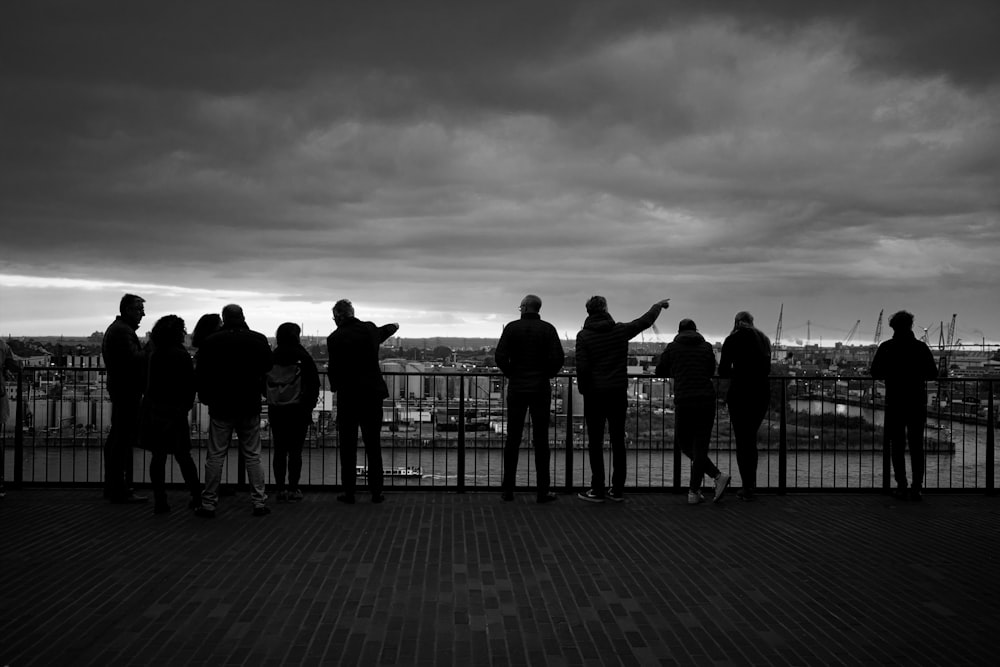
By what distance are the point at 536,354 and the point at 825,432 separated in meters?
3.78

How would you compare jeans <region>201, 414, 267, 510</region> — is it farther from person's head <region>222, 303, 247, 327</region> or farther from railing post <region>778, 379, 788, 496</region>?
railing post <region>778, 379, 788, 496</region>

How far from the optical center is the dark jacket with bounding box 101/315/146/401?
8094 mm

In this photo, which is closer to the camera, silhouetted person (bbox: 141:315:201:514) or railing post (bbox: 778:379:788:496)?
silhouetted person (bbox: 141:315:201:514)

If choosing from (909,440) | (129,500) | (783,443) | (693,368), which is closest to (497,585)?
(693,368)

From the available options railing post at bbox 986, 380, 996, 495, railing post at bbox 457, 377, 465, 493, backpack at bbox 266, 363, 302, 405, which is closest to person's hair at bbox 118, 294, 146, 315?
backpack at bbox 266, 363, 302, 405

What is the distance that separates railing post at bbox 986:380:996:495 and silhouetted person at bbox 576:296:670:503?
4017 millimetres

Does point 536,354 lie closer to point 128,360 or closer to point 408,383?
point 408,383

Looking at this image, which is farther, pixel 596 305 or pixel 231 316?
pixel 596 305

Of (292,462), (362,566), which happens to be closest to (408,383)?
(292,462)

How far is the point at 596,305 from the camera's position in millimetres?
A: 8742

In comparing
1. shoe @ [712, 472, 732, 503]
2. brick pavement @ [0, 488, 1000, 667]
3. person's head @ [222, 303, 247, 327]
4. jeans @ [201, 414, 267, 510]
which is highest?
person's head @ [222, 303, 247, 327]

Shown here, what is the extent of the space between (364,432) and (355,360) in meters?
0.77

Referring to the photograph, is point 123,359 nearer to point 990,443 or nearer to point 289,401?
point 289,401

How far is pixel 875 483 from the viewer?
9945mm
